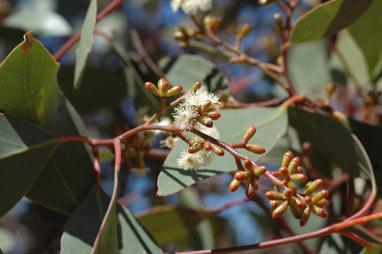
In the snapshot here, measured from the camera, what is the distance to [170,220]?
5.66 ft

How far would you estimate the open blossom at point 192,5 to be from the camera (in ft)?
5.08

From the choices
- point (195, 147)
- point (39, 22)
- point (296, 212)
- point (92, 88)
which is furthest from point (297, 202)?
point (39, 22)

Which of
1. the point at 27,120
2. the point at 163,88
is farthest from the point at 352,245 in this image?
the point at 27,120

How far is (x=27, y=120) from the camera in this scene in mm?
1228

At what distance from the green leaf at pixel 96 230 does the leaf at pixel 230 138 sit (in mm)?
168

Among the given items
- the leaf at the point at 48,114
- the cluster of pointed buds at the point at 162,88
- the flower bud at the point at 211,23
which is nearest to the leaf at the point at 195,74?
the flower bud at the point at 211,23

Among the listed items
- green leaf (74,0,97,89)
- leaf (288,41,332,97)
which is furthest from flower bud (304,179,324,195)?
leaf (288,41,332,97)

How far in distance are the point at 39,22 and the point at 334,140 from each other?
1.33 meters

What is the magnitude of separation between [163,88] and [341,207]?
97cm

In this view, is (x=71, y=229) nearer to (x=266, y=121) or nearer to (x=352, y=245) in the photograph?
(x=266, y=121)

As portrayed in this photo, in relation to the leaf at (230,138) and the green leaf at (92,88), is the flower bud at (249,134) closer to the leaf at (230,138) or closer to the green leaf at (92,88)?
the leaf at (230,138)

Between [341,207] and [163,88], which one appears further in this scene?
[341,207]

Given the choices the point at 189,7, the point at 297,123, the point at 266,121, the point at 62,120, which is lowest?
the point at 297,123

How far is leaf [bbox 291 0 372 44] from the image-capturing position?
128cm
